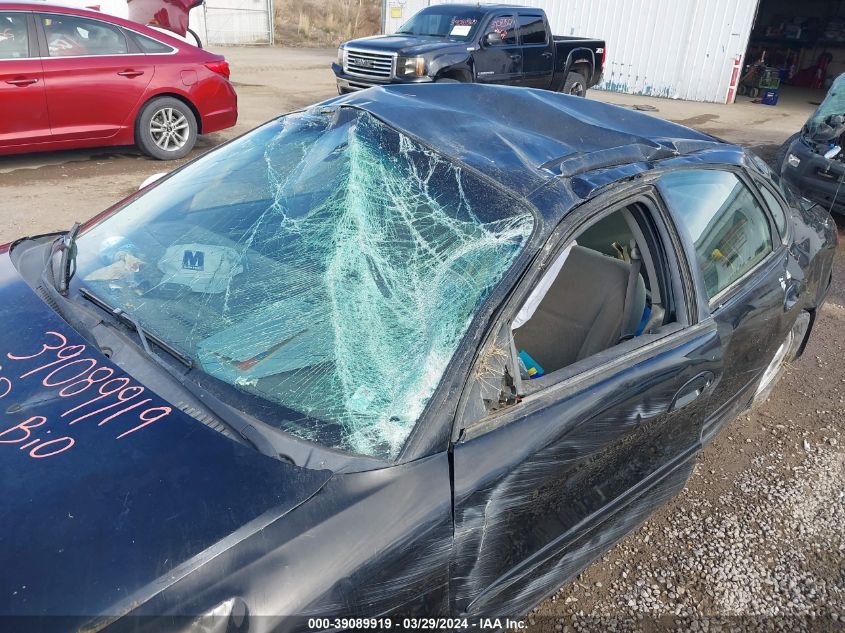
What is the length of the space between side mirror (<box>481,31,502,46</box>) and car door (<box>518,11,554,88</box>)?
59 cm

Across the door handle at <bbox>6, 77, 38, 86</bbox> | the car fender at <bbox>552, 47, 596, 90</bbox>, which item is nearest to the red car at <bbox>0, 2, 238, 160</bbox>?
the door handle at <bbox>6, 77, 38, 86</bbox>

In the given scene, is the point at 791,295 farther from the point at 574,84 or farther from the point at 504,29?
the point at 574,84

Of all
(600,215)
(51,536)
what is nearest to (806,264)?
(600,215)

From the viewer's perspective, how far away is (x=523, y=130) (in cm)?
222

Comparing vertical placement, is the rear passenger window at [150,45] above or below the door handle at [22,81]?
above

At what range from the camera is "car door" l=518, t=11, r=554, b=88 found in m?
10.4

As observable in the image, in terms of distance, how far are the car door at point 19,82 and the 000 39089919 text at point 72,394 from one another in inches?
214

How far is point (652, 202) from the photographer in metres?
2.07

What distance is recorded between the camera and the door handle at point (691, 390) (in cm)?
212

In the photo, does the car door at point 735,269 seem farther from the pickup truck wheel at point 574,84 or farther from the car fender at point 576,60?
the pickup truck wheel at point 574,84

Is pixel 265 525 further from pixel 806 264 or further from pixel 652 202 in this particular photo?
pixel 806 264

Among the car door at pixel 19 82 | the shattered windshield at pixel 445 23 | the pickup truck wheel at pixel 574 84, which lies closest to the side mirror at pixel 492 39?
the shattered windshield at pixel 445 23

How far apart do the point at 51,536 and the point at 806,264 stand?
310 centimetres

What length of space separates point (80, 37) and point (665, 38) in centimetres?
1283
